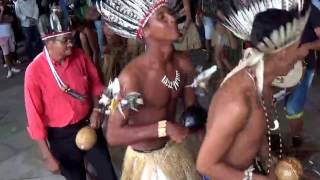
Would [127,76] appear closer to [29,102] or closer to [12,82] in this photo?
[29,102]

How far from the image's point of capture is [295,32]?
212 cm

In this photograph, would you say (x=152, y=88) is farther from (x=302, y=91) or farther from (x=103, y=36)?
(x=103, y=36)

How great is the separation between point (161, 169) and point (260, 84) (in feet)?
3.56

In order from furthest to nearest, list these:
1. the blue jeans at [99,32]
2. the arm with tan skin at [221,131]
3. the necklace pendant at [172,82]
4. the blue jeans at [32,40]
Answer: the blue jeans at [32,40]
the blue jeans at [99,32]
the necklace pendant at [172,82]
the arm with tan skin at [221,131]

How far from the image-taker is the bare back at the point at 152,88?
9.17 feet

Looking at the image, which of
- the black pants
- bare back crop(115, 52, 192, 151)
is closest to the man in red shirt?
the black pants

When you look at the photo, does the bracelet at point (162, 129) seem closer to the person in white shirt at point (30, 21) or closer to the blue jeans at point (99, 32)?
the blue jeans at point (99, 32)

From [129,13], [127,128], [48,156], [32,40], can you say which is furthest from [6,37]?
[127,128]

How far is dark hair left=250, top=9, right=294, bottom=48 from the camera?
2082 millimetres

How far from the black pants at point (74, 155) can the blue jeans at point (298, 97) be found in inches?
75.2

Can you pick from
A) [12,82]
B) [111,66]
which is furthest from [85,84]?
[12,82]

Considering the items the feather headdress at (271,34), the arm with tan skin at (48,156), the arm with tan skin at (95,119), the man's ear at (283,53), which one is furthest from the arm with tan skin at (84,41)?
the man's ear at (283,53)

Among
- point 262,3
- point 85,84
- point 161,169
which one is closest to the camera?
point 262,3

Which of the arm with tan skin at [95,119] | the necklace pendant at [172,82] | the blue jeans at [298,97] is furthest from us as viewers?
the blue jeans at [298,97]
